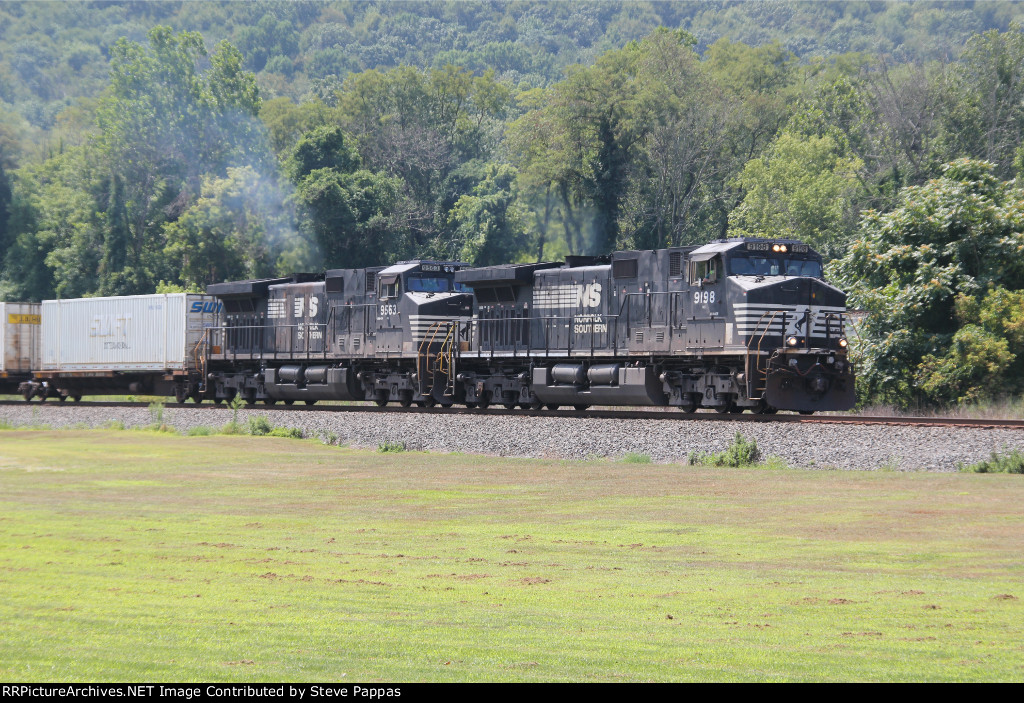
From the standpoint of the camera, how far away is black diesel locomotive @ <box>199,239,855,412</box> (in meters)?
24.5

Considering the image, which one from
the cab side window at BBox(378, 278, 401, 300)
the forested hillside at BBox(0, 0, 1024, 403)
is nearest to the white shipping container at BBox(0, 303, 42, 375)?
the cab side window at BBox(378, 278, 401, 300)

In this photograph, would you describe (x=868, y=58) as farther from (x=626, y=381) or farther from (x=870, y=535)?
(x=870, y=535)

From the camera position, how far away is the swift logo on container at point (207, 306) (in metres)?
39.5

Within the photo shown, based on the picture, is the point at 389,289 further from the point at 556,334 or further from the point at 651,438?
the point at 651,438

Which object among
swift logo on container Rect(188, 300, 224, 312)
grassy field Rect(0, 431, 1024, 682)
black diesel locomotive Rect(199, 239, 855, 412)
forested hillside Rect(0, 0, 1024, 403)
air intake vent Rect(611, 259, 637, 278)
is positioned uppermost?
forested hillside Rect(0, 0, 1024, 403)

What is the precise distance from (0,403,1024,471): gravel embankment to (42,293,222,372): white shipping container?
365 inches

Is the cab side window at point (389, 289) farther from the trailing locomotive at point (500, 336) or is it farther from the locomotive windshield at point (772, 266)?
the locomotive windshield at point (772, 266)

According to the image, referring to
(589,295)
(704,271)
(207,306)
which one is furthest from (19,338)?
(704,271)

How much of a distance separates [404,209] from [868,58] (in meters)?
45.3

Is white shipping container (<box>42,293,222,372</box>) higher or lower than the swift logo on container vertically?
lower

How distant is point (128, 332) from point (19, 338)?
19.4 feet

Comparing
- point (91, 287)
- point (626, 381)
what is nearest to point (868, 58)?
point (91, 287)

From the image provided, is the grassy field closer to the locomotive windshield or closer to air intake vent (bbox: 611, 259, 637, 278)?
the locomotive windshield

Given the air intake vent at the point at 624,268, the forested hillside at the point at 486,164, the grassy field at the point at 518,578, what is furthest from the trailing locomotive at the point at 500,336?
the forested hillside at the point at 486,164
